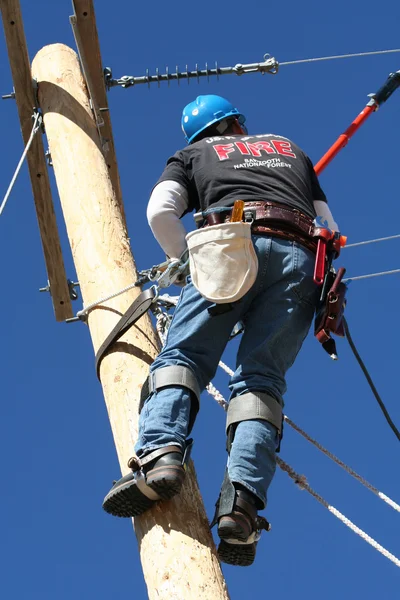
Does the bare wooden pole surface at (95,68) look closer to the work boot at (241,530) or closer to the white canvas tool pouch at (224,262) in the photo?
the white canvas tool pouch at (224,262)

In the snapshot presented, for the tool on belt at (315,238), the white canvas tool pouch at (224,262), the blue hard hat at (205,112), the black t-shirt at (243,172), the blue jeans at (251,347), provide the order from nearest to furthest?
the blue jeans at (251,347), the white canvas tool pouch at (224,262), the tool on belt at (315,238), the black t-shirt at (243,172), the blue hard hat at (205,112)

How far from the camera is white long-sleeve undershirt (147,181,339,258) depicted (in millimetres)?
4641

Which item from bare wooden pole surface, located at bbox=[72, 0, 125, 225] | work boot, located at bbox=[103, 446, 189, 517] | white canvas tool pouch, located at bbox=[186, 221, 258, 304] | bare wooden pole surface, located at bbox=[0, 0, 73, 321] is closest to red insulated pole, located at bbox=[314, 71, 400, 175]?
bare wooden pole surface, located at bbox=[72, 0, 125, 225]

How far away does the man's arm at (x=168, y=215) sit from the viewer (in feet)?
15.2

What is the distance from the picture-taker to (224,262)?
4.16 meters

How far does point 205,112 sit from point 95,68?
124 centimetres

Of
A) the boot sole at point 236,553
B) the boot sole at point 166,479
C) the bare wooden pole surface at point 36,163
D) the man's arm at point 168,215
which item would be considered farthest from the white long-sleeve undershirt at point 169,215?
the bare wooden pole surface at point 36,163

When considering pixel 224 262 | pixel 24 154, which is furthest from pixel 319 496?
pixel 24 154

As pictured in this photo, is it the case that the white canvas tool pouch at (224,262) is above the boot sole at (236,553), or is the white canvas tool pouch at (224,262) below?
above

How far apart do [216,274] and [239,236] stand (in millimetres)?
168

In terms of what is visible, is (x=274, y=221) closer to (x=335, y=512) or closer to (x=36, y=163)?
(x=335, y=512)

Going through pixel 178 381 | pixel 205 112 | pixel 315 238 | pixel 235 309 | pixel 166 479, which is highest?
pixel 205 112

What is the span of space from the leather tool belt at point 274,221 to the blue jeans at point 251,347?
34mm

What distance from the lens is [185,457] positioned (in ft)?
12.9
